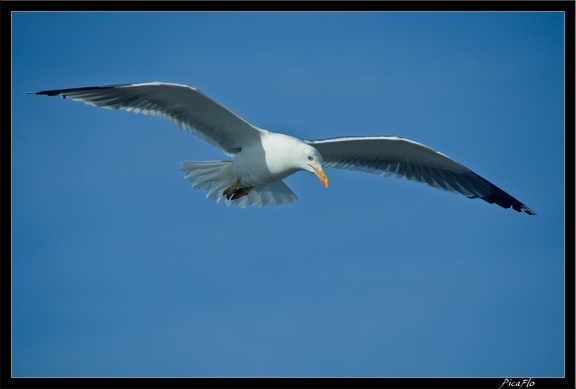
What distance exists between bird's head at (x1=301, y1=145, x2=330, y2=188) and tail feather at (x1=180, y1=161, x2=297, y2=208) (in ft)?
3.59

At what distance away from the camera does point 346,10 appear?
6840 mm

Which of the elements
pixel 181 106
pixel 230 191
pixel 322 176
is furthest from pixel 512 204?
pixel 181 106

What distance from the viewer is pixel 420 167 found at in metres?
9.14

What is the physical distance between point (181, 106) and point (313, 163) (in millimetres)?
1504

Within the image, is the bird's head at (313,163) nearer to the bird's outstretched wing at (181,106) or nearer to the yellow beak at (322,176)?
the yellow beak at (322,176)

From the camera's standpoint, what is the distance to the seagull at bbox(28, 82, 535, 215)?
768 centimetres

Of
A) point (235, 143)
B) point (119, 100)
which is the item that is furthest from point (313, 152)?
point (119, 100)

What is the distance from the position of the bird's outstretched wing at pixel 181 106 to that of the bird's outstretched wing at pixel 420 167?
3.61 ft

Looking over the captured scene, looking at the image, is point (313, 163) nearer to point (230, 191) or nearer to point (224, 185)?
point (230, 191)

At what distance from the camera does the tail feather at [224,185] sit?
869cm

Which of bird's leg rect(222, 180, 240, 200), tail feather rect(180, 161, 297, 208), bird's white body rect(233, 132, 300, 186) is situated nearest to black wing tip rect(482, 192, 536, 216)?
tail feather rect(180, 161, 297, 208)

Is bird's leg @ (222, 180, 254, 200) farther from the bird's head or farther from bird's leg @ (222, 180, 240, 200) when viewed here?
the bird's head

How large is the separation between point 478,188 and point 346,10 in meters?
3.29
